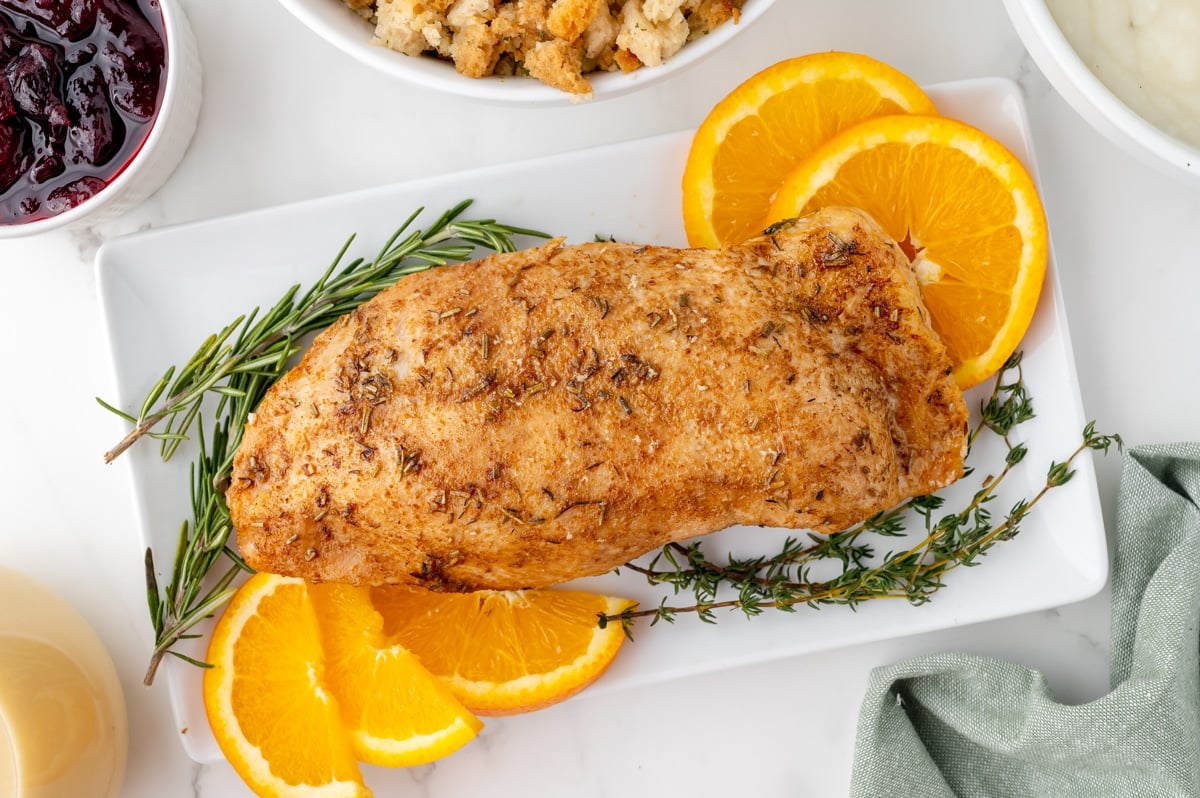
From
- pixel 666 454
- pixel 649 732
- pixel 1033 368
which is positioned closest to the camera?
pixel 666 454

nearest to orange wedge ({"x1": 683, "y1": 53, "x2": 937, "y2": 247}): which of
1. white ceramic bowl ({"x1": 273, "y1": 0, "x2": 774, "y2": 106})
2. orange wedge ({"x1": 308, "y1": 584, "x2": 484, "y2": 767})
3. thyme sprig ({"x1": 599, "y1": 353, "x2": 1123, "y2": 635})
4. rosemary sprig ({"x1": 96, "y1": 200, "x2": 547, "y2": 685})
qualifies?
white ceramic bowl ({"x1": 273, "y1": 0, "x2": 774, "y2": 106})

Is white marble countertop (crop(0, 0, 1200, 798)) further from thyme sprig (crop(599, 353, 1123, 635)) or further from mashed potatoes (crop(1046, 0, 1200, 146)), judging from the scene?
mashed potatoes (crop(1046, 0, 1200, 146))

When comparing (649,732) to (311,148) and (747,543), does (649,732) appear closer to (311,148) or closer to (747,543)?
(747,543)

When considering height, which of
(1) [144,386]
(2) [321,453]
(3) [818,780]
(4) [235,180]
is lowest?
(3) [818,780]

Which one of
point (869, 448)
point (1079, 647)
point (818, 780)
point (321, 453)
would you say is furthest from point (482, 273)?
point (1079, 647)

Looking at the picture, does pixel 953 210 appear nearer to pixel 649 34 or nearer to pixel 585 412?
pixel 649 34

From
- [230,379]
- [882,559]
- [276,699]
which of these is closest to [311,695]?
[276,699]

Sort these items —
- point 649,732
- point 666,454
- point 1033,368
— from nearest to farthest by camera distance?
point 666,454 < point 1033,368 < point 649,732

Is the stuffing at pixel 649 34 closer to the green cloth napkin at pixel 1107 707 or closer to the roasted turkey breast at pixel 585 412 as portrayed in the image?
the roasted turkey breast at pixel 585 412

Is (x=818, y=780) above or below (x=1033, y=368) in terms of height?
below
